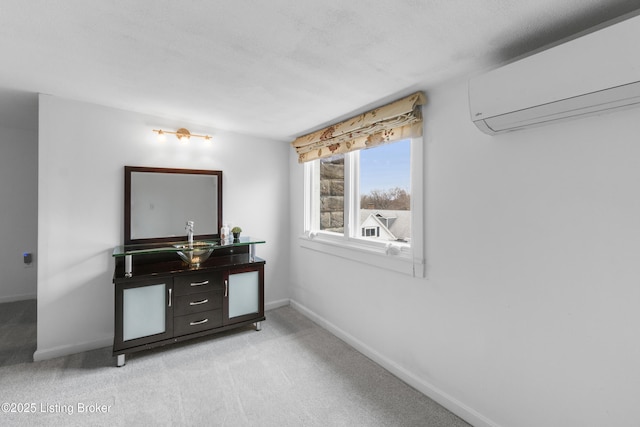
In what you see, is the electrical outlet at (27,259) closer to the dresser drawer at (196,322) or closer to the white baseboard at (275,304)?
the dresser drawer at (196,322)

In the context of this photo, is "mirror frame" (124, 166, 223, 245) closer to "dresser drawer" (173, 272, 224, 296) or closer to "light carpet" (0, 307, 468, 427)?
"dresser drawer" (173, 272, 224, 296)

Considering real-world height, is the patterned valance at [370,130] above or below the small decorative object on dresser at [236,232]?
above

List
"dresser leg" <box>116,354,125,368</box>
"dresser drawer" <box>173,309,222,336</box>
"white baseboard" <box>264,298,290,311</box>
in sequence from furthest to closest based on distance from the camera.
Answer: "white baseboard" <box>264,298,290,311</box> → "dresser drawer" <box>173,309,222,336</box> → "dresser leg" <box>116,354,125,368</box>

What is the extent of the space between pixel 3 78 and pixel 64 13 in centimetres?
136

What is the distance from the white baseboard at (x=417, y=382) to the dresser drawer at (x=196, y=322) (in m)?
1.14

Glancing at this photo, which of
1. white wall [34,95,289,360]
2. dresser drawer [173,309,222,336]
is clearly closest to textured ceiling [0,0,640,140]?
white wall [34,95,289,360]

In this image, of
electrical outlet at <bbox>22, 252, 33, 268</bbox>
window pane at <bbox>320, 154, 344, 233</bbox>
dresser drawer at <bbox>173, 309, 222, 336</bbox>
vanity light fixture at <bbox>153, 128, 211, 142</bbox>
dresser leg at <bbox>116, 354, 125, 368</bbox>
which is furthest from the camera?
electrical outlet at <bbox>22, 252, 33, 268</bbox>

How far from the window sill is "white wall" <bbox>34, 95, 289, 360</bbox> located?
1690 mm

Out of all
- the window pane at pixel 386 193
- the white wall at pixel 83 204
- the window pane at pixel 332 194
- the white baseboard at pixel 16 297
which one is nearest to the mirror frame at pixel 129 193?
the white wall at pixel 83 204

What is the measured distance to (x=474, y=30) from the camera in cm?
139

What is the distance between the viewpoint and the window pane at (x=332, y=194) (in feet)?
10.5

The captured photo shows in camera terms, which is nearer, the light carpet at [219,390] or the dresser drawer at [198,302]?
the light carpet at [219,390]

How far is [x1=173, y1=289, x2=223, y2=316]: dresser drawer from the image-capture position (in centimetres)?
269

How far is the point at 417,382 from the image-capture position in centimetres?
218
